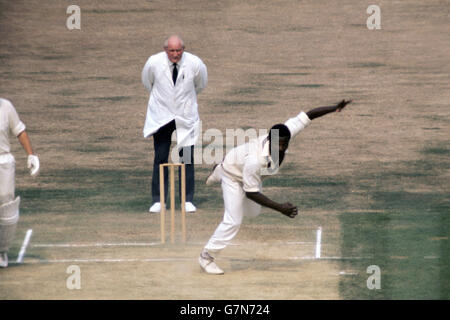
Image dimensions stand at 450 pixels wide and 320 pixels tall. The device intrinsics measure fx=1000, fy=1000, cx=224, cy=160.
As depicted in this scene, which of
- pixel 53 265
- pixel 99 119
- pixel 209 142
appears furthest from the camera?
pixel 99 119

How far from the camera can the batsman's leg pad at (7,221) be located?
398 inches

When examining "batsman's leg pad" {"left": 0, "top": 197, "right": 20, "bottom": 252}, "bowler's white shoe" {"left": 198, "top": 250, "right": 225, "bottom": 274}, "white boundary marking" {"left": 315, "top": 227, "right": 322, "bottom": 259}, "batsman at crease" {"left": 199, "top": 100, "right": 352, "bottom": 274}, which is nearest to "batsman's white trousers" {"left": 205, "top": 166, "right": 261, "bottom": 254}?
"batsman at crease" {"left": 199, "top": 100, "right": 352, "bottom": 274}

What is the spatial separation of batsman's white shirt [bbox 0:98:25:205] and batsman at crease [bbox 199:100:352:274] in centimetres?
205

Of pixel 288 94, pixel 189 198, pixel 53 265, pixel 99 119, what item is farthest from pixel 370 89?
pixel 53 265

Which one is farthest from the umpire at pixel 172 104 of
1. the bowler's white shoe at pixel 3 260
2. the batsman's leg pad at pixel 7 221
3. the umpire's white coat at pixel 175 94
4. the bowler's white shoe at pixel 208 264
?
the batsman's leg pad at pixel 7 221

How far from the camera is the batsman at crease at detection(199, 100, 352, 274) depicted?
383 inches

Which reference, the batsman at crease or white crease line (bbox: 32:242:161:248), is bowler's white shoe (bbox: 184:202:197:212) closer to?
white crease line (bbox: 32:242:161:248)

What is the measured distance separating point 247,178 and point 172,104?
2.95 m

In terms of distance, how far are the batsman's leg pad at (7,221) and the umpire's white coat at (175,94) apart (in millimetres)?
2669

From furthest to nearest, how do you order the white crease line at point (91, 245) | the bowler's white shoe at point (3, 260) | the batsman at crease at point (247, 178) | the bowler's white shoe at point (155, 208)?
the bowler's white shoe at point (155, 208) < the white crease line at point (91, 245) < the bowler's white shoe at point (3, 260) < the batsman at crease at point (247, 178)

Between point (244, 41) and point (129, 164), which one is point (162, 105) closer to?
point (129, 164)

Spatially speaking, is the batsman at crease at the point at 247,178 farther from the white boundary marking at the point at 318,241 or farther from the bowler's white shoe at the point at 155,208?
the bowler's white shoe at the point at 155,208

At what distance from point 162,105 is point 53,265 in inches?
111

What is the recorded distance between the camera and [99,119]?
54.7 feet
